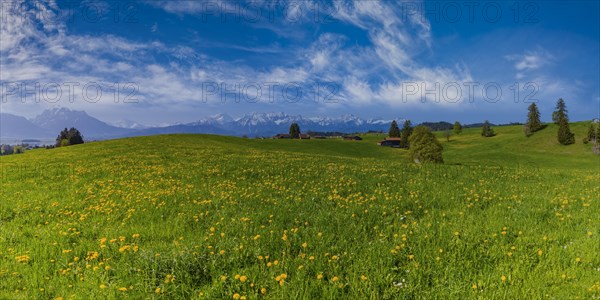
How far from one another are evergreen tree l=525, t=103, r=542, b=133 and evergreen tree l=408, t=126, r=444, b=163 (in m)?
80.7

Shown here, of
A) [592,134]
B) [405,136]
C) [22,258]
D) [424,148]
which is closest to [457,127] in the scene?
[405,136]

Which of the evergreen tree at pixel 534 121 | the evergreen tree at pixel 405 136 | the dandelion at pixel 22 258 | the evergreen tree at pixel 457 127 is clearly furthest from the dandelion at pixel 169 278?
the evergreen tree at pixel 457 127

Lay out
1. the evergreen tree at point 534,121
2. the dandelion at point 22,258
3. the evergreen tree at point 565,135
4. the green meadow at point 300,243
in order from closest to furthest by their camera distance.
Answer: the green meadow at point 300,243, the dandelion at point 22,258, the evergreen tree at point 565,135, the evergreen tree at point 534,121

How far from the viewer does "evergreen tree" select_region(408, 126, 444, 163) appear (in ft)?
142

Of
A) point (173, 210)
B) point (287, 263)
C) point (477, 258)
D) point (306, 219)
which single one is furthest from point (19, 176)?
point (477, 258)

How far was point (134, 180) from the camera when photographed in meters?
15.6

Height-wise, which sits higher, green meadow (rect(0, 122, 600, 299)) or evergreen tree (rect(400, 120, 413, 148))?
evergreen tree (rect(400, 120, 413, 148))

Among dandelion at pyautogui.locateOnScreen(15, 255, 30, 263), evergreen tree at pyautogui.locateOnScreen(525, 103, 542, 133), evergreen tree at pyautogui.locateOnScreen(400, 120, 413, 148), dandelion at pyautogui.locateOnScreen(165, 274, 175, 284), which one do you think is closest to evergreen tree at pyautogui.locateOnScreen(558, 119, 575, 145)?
evergreen tree at pyautogui.locateOnScreen(525, 103, 542, 133)

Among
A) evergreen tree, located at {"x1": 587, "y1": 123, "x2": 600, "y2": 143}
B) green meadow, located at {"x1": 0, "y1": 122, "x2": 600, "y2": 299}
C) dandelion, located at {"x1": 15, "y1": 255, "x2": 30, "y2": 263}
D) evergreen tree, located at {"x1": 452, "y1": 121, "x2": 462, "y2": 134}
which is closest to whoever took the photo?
green meadow, located at {"x1": 0, "y1": 122, "x2": 600, "y2": 299}

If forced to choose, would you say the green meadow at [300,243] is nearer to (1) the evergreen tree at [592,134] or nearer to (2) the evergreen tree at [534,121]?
(1) the evergreen tree at [592,134]

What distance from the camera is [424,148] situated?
43.9 m

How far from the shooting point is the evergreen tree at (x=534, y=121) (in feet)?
331

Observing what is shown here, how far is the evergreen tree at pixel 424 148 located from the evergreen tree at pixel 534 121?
3177 inches

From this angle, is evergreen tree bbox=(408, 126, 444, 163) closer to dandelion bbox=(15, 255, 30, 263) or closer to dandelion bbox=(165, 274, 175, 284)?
dandelion bbox=(165, 274, 175, 284)
